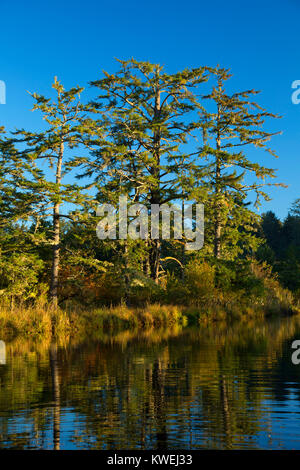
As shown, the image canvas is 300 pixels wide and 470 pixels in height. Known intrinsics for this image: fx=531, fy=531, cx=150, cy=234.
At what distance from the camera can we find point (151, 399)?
8961 mm

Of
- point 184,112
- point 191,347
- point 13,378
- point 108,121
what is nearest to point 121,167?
point 108,121

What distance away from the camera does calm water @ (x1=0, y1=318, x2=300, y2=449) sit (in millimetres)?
6559

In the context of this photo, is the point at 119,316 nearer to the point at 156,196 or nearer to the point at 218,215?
the point at 156,196

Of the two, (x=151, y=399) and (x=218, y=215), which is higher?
(x=218, y=215)

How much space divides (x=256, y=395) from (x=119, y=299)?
24173 mm

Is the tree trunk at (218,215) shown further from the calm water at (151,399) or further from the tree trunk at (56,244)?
the calm water at (151,399)

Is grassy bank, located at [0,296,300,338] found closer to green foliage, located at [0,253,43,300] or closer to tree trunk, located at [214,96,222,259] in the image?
green foliage, located at [0,253,43,300]

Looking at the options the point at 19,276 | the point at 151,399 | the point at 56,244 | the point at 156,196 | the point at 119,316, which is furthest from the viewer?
the point at 156,196

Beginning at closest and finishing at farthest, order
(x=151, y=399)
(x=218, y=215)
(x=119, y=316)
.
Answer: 1. (x=151, y=399)
2. (x=119, y=316)
3. (x=218, y=215)

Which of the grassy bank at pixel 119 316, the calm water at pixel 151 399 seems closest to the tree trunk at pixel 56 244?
the grassy bank at pixel 119 316

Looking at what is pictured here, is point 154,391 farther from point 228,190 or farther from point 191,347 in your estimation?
point 228,190

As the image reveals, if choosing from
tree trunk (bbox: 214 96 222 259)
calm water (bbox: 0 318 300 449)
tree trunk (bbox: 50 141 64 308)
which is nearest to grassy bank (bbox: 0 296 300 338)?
tree trunk (bbox: 50 141 64 308)

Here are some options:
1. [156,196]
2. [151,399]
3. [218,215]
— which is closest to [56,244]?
[156,196]

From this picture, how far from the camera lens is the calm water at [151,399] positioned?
656cm
